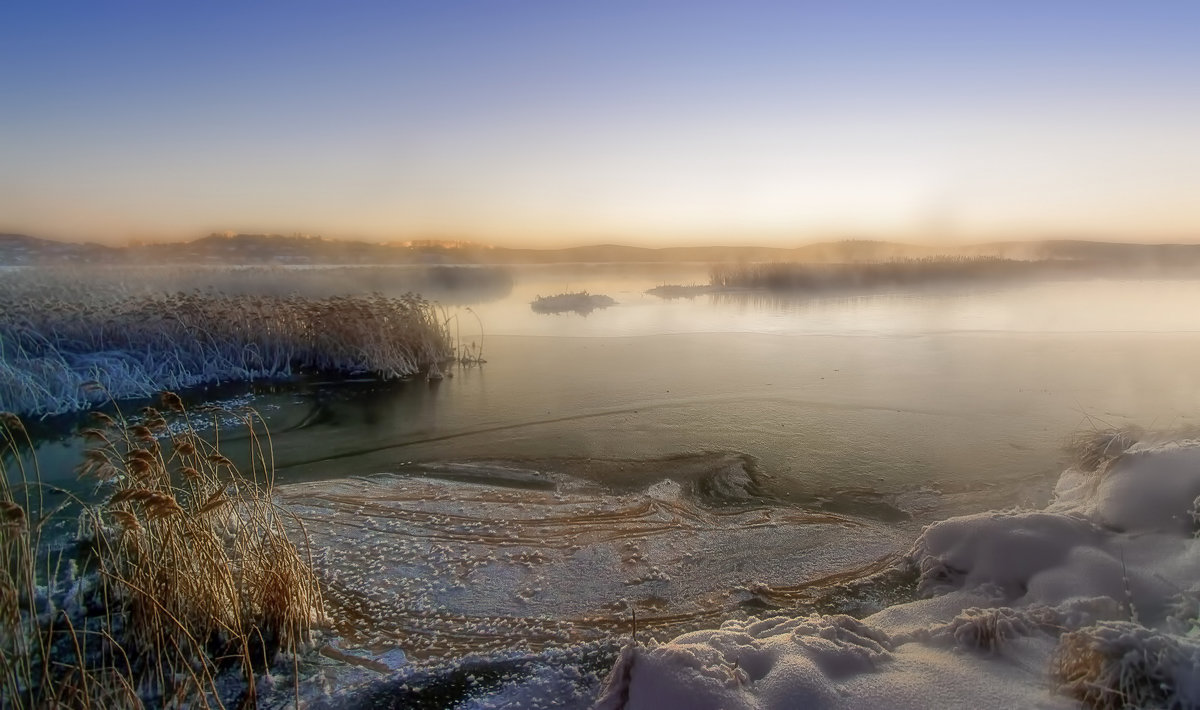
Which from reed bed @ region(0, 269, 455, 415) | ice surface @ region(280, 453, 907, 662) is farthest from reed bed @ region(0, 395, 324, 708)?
reed bed @ region(0, 269, 455, 415)

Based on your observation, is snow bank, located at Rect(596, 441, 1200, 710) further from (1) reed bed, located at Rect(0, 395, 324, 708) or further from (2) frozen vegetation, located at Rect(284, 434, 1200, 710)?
(1) reed bed, located at Rect(0, 395, 324, 708)

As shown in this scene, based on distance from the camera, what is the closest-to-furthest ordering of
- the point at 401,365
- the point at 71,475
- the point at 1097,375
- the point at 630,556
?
the point at 630,556
the point at 71,475
the point at 1097,375
the point at 401,365

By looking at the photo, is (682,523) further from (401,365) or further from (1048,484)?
(401,365)

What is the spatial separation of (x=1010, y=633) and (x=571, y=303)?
57.7 ft

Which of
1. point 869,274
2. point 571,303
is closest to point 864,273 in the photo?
point 869,274

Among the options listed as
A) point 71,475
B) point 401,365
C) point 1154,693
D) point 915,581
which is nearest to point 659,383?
point 401,365

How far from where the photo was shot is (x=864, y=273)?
26.5 metres

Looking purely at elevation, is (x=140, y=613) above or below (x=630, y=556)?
above

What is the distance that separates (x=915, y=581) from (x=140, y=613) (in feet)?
13.7

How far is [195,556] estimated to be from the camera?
3396 mm

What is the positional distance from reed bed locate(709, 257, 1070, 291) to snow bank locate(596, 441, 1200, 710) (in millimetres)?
20608

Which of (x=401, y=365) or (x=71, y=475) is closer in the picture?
(x=71, y=475)

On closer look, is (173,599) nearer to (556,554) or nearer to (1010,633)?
(556,554)

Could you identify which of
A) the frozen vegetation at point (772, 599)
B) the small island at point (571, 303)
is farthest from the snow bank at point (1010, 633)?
the small island at point (571, 303)
